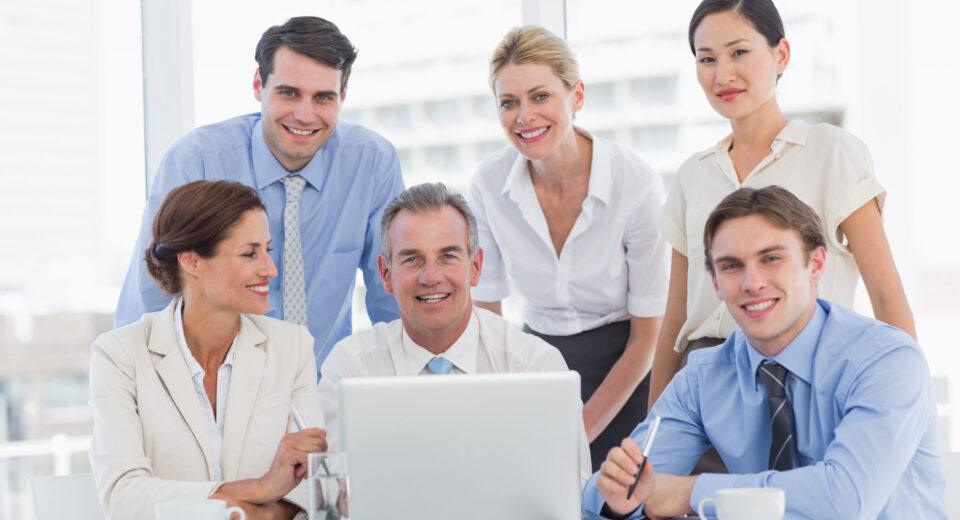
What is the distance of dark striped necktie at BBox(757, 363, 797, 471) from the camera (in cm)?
193

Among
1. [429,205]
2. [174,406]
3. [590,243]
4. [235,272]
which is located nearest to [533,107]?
[590,243]

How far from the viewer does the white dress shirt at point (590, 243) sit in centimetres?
288

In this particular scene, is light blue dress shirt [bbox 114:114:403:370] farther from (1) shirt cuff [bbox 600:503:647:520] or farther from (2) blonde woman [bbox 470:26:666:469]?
(1) shirt cuff [bbox 600:503:647:520]

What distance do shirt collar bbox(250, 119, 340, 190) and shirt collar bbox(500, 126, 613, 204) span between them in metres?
0.51

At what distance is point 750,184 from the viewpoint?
2.40 meters

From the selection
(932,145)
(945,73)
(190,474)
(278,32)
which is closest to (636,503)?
(190,474)

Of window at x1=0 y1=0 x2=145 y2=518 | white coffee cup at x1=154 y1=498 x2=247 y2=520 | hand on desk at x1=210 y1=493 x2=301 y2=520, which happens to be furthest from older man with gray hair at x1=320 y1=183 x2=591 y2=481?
white coffee cup at x1=154 y1=498 x2=247 y2=520

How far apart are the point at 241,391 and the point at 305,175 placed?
80cm

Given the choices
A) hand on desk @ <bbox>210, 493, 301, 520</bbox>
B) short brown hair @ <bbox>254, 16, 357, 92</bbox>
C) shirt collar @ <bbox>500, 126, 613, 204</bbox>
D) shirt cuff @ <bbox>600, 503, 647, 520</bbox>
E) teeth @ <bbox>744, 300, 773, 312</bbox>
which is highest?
short brown hair @ <bbox>254, 16, 357, 92</bbox>

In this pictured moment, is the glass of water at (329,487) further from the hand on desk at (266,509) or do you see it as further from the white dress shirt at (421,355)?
the white dress shirt at (421,355)

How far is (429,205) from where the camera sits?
2396 mm

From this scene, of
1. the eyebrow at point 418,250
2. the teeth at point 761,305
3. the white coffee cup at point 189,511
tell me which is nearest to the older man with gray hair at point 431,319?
the eyebrow at point 418,250

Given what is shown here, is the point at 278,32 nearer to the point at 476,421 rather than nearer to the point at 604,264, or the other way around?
the point at 604,264

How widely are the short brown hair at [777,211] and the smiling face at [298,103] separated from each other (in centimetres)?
117
